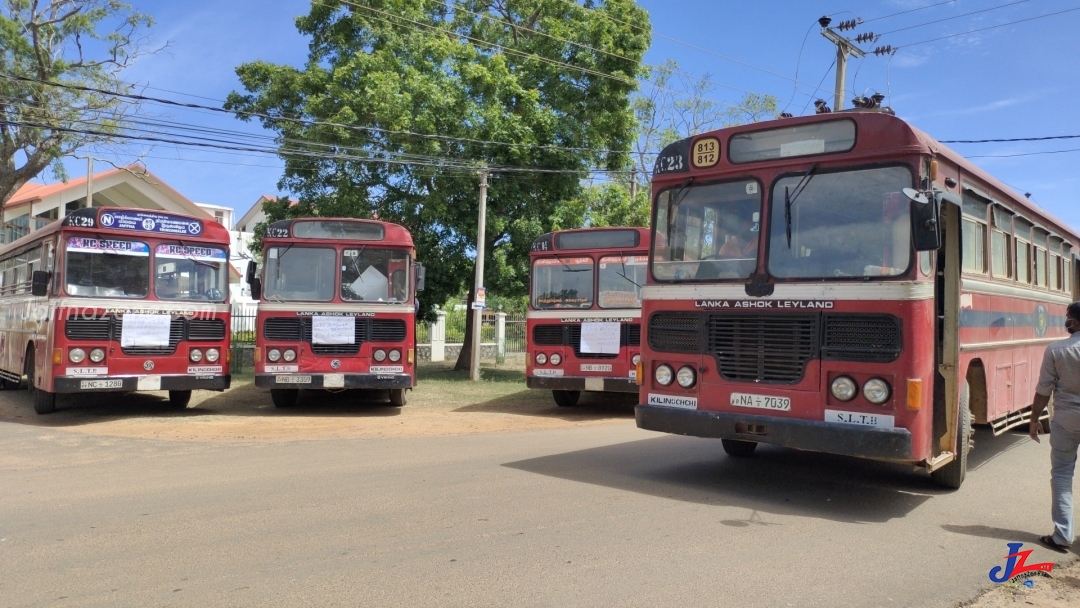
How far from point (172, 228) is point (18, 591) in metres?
8.60

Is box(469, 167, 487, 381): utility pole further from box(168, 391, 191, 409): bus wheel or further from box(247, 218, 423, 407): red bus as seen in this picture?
box(168, 391, 191, 409): bus wheel

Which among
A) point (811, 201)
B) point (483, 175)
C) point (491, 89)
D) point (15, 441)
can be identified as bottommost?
point (15, 441)

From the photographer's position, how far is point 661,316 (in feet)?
24.6

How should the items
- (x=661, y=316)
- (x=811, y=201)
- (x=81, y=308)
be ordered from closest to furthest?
(x=811, y=201) → (x=661, y=316) → (x=81, y=308)

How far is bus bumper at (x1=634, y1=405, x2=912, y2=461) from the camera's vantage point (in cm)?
615

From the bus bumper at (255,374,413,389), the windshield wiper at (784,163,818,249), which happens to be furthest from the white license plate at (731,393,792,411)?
the bus bumper at (255,374,413,389)

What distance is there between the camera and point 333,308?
41.8ft

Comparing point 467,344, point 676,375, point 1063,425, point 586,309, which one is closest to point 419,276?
point 586,309

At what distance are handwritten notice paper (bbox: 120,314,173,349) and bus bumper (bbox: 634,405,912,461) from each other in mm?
7837

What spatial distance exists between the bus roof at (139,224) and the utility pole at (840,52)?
1412cm

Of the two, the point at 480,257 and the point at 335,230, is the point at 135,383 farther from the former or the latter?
the point at 480,257

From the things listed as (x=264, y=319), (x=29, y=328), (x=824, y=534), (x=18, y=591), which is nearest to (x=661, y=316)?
(x=824, y=534)

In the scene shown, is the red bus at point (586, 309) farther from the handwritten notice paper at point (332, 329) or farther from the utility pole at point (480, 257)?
the utility pole at point (480, 257)

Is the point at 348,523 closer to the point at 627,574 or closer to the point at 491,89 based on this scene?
the point at 627,574
